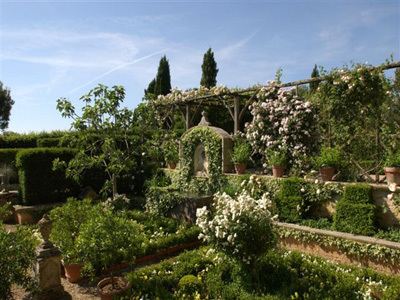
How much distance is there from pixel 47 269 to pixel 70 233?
0.95 metres

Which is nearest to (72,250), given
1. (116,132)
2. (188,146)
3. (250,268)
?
(250,268)

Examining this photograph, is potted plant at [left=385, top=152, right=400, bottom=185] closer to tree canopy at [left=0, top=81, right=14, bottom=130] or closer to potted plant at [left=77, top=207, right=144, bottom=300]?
potted plant at [left=77, top=207, right=144, bottom=300]

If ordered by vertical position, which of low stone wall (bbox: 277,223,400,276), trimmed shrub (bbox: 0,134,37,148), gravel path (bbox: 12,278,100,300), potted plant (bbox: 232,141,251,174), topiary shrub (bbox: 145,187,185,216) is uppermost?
trimmed shrub (bbox: 0,134,37,148)

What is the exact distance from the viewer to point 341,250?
18.3 ft

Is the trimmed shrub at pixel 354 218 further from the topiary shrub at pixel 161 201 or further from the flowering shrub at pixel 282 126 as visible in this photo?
the topiary shrub at pixel 161 201

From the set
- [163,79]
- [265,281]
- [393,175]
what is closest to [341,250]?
[393,175]

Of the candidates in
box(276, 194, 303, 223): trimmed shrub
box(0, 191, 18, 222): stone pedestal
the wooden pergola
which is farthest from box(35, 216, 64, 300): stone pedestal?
the wooden pergola

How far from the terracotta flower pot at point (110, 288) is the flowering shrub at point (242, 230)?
4.60 feet

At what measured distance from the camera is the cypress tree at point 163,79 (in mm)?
22625

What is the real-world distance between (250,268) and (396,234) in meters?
3.02

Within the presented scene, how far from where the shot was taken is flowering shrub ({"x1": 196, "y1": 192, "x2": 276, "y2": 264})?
12.5 feet

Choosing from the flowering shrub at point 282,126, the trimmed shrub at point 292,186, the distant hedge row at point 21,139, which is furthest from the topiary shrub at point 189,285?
the distant hedge row at point 21,139

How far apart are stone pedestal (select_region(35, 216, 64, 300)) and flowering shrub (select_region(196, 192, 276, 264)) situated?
2230 mm

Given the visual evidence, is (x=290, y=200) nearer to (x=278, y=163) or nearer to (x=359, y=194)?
(x=278, y=163)
